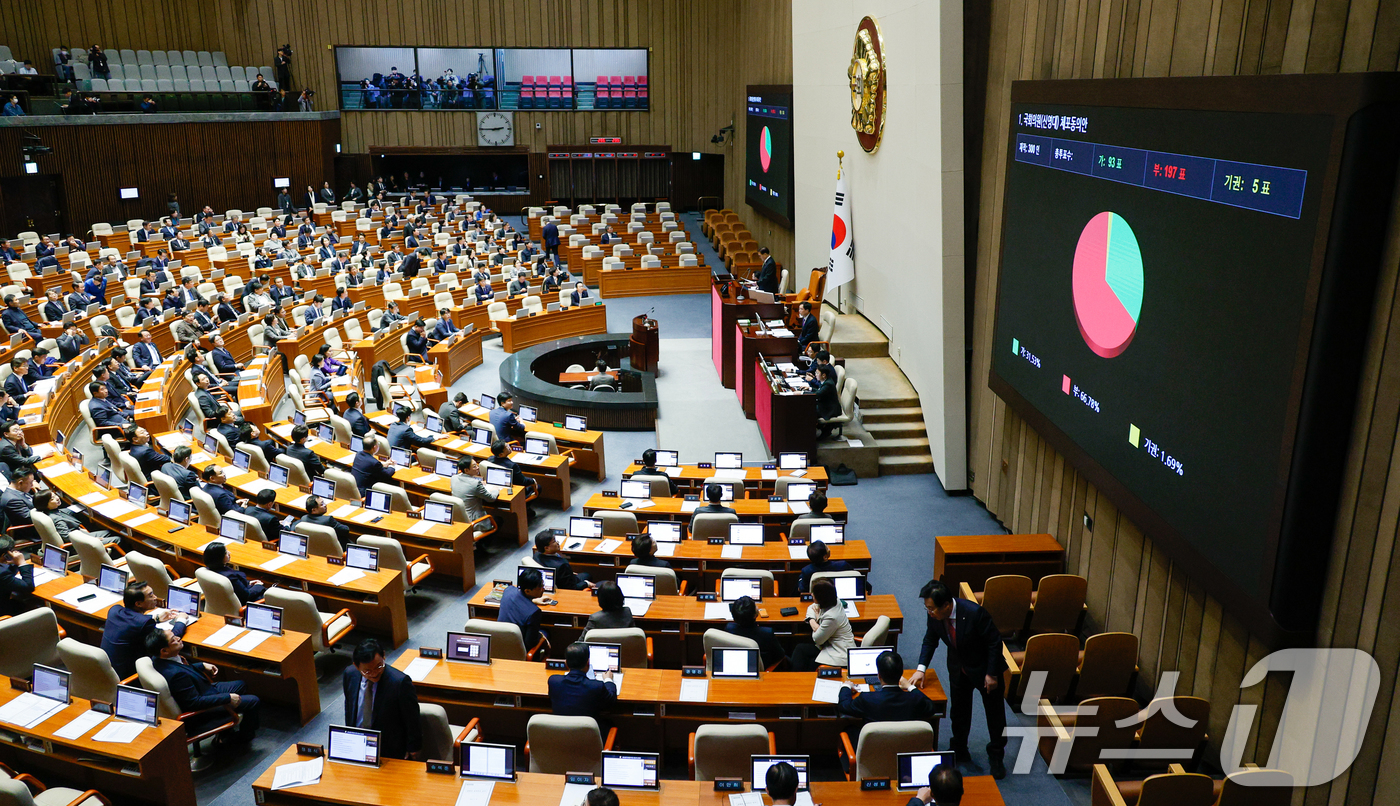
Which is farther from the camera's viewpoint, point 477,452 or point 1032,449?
point 477,452

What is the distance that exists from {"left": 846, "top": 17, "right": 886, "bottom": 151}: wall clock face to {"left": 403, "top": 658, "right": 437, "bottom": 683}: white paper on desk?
963 centimetres

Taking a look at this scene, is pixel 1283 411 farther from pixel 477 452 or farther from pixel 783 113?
pixel 783 113

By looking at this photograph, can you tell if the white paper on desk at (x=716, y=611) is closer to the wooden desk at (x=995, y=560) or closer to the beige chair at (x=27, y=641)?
the wooden desk at (x=995, y=560)

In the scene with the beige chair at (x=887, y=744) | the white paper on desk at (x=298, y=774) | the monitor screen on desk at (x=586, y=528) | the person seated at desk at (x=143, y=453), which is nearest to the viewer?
the white paper on desk at (x=298, y=774)

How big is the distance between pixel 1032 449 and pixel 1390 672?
467cm

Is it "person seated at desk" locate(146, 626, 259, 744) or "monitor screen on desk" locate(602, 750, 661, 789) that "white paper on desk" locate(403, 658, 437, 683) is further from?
"monitor screen on desk" locate(602, 750, 661, 789)

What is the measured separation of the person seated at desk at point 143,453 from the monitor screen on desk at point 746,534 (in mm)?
6119

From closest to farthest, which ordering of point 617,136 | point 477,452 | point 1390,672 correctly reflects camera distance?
point 1390,672 → point 477,452 → point 617,136

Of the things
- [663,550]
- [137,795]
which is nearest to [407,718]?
[137,795]

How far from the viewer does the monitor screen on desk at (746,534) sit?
332 inches

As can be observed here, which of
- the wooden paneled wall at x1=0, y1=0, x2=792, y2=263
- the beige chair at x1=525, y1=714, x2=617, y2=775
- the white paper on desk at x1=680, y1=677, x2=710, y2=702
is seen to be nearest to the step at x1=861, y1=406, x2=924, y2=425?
the white paper on desk at x1=680, y1=677, x2=710, y2=702

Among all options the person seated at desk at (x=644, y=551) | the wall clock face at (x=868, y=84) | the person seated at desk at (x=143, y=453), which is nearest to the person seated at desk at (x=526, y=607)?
the person seated at desk at (x=644, y=551)

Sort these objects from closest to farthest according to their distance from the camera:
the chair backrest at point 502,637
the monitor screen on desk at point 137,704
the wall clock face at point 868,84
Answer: the monitor screen on desk at point 137,704 → the chair backrest at point 502,637 → the wall clock face at point 868,84

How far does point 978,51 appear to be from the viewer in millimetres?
10273
